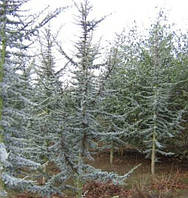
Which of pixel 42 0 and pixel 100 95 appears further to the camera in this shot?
pixel 100 95

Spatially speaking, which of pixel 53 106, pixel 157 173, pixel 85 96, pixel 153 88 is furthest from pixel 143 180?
pixel 85 96

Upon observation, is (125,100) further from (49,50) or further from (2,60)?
(2,60)

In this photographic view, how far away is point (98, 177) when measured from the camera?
5.01 meters

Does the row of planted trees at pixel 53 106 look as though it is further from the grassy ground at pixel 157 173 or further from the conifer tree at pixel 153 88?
the conifer tree at pixel 153 88

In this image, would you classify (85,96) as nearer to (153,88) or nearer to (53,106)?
(53,106)

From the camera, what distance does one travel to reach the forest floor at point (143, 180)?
24.9 ft

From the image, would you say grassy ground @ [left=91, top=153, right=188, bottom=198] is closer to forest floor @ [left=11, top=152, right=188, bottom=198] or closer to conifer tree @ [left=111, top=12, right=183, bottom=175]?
forest floor @ [left=11, top=152, right=188, bottom=198]

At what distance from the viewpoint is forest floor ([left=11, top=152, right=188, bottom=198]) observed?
7603mm

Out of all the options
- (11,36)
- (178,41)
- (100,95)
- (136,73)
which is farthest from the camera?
(178,41)

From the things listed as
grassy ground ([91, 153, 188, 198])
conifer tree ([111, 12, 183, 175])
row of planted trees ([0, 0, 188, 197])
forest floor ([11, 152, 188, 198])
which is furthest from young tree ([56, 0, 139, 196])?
conifer tree ([111, 12, 183, 175])

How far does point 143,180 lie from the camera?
28.6 feet

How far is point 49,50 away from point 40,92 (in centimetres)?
124

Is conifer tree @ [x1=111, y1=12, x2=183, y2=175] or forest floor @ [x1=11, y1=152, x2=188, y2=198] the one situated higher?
conifer tree @ [x1=111, y1=12, x2=183, y2=175]

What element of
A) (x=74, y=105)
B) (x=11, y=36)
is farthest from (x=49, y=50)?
(x=11, y=36)
